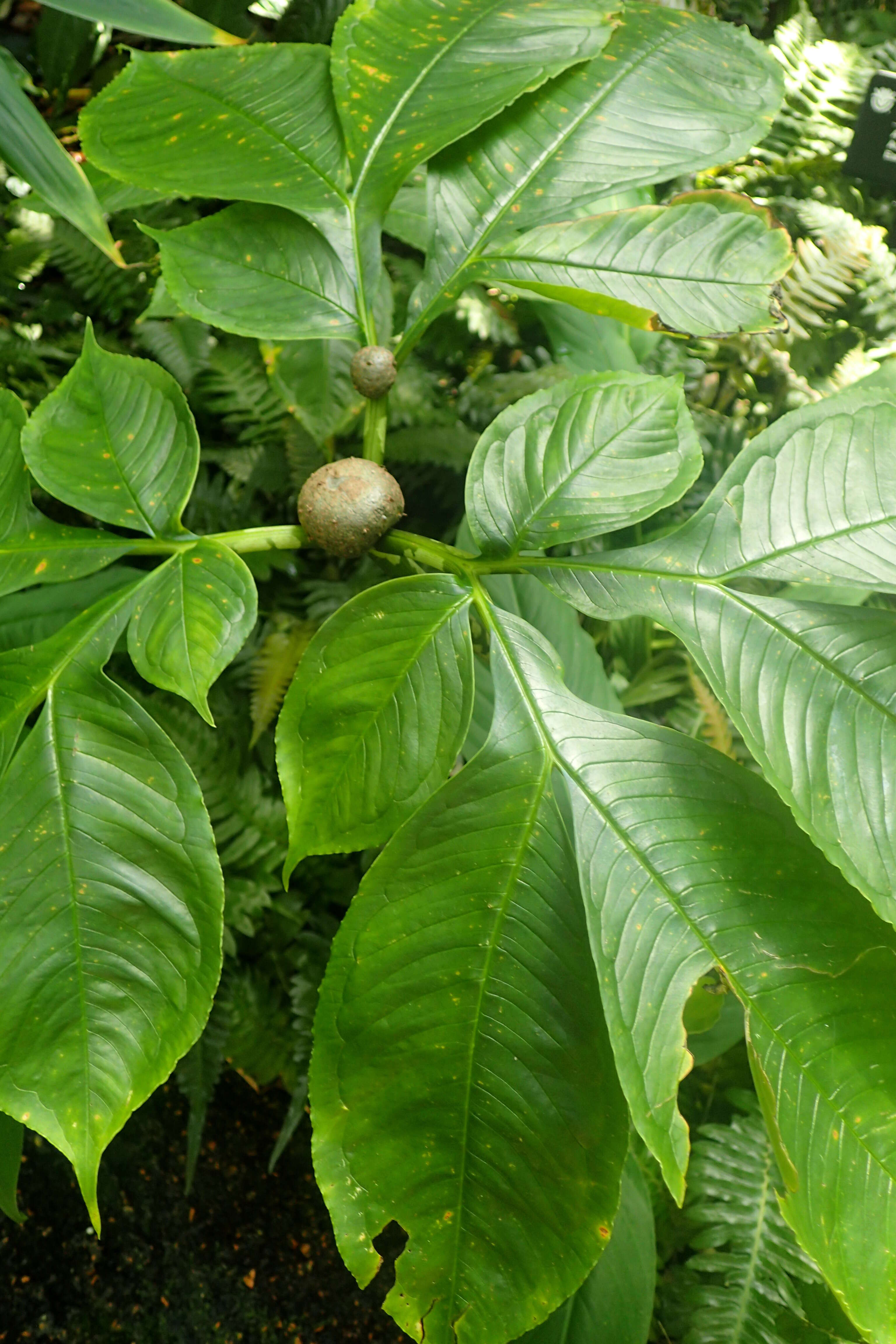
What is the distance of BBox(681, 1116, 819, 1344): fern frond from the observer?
3.41 ft

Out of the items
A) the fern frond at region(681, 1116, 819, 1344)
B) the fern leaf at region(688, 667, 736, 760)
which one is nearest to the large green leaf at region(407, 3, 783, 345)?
the fern leaf at region(688, 667, 736, 760)

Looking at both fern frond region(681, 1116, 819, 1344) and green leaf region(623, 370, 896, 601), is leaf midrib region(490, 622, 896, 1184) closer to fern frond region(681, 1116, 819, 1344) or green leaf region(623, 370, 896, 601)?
green leaf region(623, 370, 896, 601)

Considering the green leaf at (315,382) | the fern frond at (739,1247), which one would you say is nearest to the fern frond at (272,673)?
the green leaf at (315,382)

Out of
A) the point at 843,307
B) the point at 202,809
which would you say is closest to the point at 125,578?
the point at 202,809

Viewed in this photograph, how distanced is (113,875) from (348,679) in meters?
0.26

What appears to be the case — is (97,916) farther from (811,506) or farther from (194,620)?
(811,506)

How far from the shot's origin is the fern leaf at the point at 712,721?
1.35 meters

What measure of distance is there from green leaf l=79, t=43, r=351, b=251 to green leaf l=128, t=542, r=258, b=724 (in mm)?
358

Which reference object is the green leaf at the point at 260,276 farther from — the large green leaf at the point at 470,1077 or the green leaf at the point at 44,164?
the large green leaf at the point at 470,1077

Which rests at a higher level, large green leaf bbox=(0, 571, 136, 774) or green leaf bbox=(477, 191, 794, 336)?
green leaf bbox=(477, 191, 794, 336)

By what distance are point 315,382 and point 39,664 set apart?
58 centimetres

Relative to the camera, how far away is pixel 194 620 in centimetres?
74

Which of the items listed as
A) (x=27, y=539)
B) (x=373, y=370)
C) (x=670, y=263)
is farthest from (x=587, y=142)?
(x=27, y=539)

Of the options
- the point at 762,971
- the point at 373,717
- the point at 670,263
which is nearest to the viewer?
the point at 762,971
